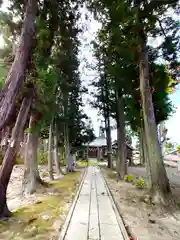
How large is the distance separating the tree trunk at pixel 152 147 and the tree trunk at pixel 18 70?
12.6 feet

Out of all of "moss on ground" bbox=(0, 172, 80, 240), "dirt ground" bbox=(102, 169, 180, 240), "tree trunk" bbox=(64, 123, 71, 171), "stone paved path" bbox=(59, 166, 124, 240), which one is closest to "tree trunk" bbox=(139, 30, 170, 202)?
"dirt ground" bbox=(102, 169, 180, 240)

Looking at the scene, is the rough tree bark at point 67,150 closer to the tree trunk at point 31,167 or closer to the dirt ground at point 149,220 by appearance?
the tree trunk at point 31,167

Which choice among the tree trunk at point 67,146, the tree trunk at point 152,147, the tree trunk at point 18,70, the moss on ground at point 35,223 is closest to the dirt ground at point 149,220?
the tree trunk at point 152,147

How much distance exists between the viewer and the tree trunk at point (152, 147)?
6418 millimetres

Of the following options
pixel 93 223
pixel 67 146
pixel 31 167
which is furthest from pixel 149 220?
pixel 67 146

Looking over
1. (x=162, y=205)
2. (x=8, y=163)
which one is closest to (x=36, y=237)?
(x=8, y=163)

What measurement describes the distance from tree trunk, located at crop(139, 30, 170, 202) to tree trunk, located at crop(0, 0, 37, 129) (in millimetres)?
3850

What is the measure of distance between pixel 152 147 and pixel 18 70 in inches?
183

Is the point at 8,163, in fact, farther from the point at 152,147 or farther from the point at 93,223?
→ the point at 152,147

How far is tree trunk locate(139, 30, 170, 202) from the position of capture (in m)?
6.42

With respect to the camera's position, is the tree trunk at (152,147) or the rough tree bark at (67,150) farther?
the rough tree bark at (67,150)

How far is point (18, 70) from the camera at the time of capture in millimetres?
4668

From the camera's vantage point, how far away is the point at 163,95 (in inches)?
314

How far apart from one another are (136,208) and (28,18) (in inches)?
232
